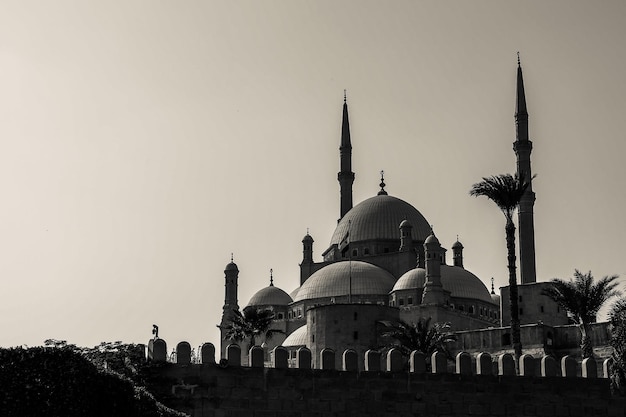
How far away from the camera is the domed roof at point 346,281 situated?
70.5 m

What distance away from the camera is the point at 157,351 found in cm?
2909

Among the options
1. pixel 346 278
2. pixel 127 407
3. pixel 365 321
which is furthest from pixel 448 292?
pixel 127 407

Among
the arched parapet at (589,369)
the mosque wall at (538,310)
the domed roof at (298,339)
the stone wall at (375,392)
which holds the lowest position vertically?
the stone wall at (375,392)

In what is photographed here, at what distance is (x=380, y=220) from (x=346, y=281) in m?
8.88

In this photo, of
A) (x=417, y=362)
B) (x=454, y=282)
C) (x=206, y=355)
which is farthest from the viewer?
(x=454, y=282)

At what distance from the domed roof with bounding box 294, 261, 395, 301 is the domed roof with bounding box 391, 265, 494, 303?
1.72 m

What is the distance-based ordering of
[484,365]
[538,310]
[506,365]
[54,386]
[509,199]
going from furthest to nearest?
1. [538,310]
2. [509,199]
3. [506,365]
4. [484,365]
5. [54,386]

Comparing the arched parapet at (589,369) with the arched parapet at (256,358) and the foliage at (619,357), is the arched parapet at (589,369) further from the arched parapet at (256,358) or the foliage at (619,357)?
the arched parapet at (256,358)

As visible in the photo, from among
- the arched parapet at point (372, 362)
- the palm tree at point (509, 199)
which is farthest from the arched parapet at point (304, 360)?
the palm tree at point (509, 199)

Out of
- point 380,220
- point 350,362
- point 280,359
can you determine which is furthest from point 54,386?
point 380,220

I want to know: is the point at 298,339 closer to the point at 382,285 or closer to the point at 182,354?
the point at 382,285

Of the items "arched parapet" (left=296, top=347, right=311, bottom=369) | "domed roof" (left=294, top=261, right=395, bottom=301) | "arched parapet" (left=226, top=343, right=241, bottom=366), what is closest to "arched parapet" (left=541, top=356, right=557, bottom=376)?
"arched parapet" (left=296, top=347, right=311, bottom=369)

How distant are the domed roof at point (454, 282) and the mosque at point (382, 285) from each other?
0.07m

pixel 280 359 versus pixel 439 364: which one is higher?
pixel 280 359
